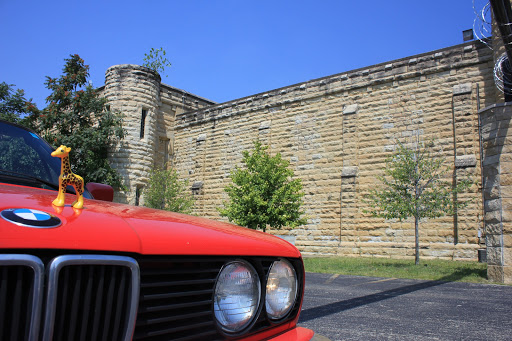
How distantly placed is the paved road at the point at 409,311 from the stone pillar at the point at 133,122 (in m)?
15.2

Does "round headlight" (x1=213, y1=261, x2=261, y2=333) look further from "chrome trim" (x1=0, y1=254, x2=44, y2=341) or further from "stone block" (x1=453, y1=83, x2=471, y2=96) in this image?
"stone block" (x1=453, y1=83, x2=471, y2=96)

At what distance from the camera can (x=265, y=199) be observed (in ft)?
50.2

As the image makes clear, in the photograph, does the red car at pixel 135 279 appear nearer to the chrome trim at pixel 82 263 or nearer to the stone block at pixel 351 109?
the chrome trim at pixel 82 263

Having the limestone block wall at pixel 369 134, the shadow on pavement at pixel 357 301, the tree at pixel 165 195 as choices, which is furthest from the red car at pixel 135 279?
the tree at pixel 165 195

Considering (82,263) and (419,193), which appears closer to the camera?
(82,263)

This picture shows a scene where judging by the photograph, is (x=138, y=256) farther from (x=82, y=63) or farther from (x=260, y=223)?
(x=82, y=63)

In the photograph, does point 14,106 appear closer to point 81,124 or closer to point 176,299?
point 81,124

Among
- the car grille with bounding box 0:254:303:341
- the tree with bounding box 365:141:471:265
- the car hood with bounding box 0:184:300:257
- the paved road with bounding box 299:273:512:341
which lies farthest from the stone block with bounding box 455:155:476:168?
the car grille with bounding box 0:254:303:341

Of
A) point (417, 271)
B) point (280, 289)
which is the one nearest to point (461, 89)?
point (417, 271)

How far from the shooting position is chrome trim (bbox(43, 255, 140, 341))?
96 cm

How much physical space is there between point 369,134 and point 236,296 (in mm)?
15413

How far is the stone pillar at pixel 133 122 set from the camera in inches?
810

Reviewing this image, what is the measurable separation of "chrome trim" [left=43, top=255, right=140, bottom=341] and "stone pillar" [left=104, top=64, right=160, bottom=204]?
2001 centimetres

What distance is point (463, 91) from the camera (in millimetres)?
14016
